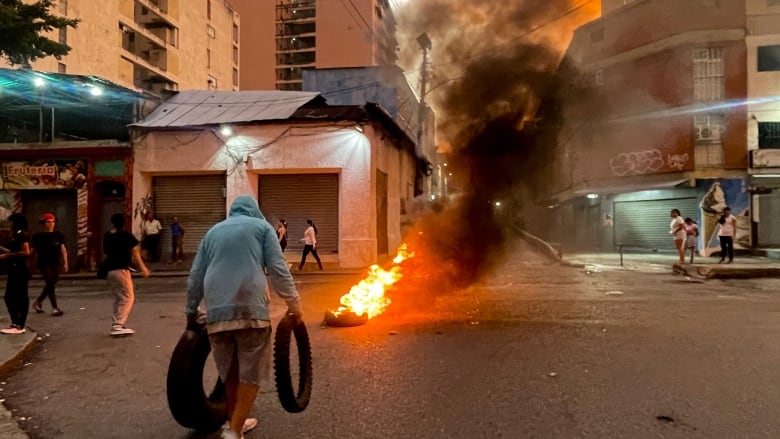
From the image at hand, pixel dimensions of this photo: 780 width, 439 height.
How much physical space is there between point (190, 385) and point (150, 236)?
15.5m

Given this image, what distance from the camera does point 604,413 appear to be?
407cm

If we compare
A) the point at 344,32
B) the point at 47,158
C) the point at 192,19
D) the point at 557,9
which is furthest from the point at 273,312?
the point at 344,32

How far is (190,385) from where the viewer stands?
3.57m

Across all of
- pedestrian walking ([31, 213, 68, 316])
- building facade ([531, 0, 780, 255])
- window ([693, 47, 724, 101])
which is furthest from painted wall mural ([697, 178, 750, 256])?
pedestrian walking ([31, 213, 68, 316])

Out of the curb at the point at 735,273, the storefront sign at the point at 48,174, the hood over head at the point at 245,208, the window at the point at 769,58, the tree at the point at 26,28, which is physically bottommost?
the curb at the point at 735,273

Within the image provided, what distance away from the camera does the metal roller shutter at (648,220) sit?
22.4 meters

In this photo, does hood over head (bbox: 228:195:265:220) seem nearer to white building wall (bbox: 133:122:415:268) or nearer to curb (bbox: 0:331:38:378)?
curb (bbox: 0:331:38:378)

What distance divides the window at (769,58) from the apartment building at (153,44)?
3566 centimetres

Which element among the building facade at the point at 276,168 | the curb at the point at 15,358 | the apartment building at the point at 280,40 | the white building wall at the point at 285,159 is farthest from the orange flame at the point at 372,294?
the apartment building at the point at 280,40

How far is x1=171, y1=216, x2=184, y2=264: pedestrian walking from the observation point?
57.2 feet

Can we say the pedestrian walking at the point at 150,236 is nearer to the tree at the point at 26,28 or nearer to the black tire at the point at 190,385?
the tree at the point at 26,28

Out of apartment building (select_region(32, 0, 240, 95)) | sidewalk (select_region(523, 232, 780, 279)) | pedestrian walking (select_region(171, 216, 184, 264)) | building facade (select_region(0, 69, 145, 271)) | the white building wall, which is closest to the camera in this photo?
sidewalk (select_region(523, 232, 780, 279))

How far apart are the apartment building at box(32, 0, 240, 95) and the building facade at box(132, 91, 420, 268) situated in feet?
60.1

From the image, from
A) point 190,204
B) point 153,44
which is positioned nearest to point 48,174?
point 190,204
